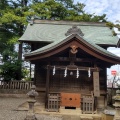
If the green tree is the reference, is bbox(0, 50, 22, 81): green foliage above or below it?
below

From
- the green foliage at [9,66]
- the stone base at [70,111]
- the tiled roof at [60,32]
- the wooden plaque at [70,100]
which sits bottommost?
the stone base at [70,111]

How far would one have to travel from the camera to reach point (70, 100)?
38.1 ft

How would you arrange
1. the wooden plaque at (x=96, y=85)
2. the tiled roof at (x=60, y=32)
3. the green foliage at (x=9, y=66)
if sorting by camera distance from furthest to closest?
the green foliage at (x=9, y=66) < the tiled roof at (x=60, y=32) < the wooden plaque at (x=96, y=85)

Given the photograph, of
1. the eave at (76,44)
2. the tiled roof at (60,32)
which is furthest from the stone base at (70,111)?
the tiled roof at (60,32)

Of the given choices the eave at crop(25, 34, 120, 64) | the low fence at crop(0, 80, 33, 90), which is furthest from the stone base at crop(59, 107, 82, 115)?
the low fence at crop(0, 80, 33, 90)

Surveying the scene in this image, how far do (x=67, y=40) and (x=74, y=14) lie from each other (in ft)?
42.2

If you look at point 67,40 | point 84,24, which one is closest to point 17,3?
point 84,24

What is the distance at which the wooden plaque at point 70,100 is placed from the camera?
11.5 m

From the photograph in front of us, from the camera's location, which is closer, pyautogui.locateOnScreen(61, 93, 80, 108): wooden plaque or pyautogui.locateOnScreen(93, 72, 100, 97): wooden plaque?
pyautogui.locateOnScreen(93, 72, 100, 97): wooden plaque

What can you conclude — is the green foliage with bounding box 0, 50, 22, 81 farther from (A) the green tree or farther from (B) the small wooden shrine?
(B) the small wooden shrine

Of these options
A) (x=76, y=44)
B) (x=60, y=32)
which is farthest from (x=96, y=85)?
(x=60, y=32)

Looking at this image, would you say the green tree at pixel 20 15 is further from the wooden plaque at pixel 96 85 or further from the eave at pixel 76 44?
the wooden plaque at pixel 96 85

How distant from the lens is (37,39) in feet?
44.6

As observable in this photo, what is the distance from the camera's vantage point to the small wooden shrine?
1110 centimetres
